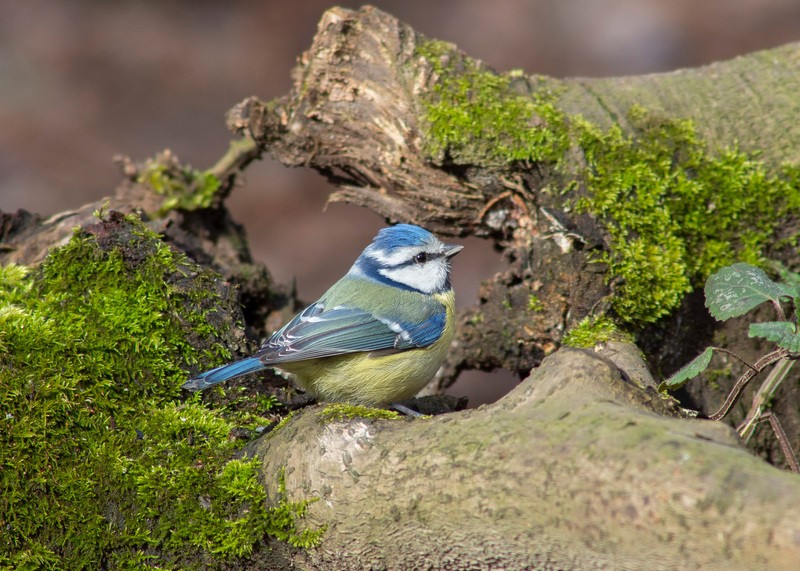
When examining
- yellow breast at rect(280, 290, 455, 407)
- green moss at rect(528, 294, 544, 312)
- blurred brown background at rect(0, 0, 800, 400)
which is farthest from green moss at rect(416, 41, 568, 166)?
blurred brown background at rect(0, 0, 800, 400)

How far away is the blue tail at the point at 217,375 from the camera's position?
241cm

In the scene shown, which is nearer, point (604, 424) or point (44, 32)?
point (604, 424)

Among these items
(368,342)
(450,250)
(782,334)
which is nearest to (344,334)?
(368,342)

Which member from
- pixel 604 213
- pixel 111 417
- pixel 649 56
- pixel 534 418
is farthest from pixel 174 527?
pixel 649 56

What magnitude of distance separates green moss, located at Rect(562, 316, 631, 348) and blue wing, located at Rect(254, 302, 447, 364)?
0.50 m

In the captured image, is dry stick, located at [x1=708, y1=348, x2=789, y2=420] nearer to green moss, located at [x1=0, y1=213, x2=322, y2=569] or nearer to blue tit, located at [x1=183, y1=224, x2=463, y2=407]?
blue tit, located at [x1=183, y1=224, x2=463, y2=407]

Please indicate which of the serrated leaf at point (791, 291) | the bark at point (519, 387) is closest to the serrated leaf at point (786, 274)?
the bark at point (519, 387)

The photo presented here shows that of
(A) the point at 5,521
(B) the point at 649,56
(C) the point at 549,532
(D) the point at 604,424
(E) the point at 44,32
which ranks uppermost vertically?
(E) the point at 44,32

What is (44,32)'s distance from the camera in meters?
6.20

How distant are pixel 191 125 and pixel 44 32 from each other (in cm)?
135

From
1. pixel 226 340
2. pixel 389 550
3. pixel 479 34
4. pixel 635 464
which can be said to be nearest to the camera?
pixel 635 464

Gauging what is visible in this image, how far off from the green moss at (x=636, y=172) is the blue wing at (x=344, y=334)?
29.5 inches

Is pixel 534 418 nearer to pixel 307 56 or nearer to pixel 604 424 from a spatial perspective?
pixel 604 424

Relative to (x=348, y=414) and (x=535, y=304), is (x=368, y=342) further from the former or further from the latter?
(x=535, y=304)
